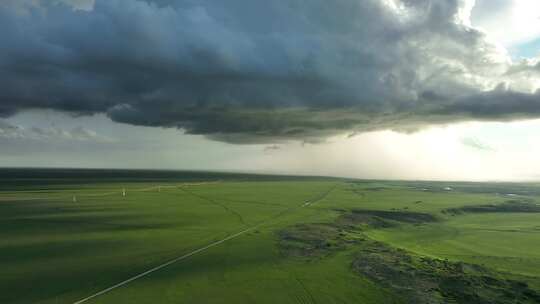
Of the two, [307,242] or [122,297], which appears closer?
[122,297]

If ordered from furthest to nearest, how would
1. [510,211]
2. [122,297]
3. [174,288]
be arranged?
[510,211]
[174,288]
[122,297]

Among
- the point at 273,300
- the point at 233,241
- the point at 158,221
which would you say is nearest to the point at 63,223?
the point at 158,221

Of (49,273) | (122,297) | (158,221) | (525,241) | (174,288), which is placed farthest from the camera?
(158,221)

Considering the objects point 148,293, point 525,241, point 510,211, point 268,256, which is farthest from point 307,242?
point 510,211

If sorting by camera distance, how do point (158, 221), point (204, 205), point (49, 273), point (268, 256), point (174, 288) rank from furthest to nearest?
point (204, 205)
point (158, 221)
point (268, 256)
point (49, 273)
point (174, 288)

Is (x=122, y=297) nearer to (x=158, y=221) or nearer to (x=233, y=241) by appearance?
(x=233, y=241)

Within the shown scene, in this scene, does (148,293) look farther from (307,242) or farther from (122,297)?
(307,242)

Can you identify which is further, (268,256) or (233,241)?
(233,241)

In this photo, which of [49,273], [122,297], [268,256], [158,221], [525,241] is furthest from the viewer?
[158,221]
